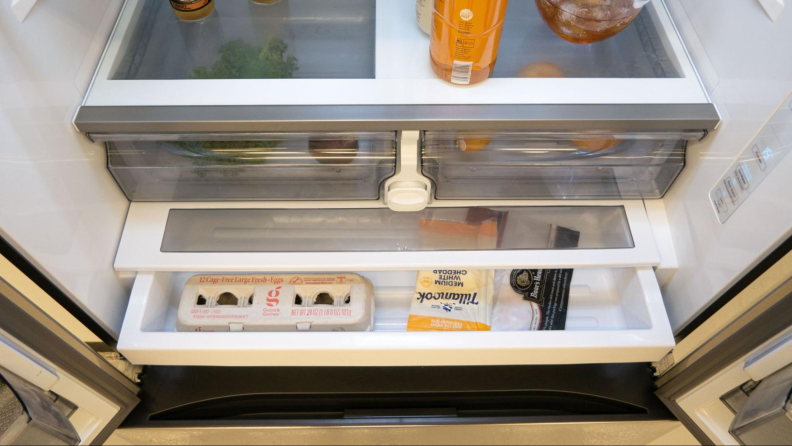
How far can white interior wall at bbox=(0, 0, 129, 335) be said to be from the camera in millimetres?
594

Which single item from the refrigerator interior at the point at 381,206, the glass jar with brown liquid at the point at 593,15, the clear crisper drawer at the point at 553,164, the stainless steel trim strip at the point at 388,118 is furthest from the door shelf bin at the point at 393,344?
the glass jar with brown liquid at the point at 593,15

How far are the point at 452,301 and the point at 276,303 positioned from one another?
30cm

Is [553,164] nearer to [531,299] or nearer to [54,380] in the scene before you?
[531,299]

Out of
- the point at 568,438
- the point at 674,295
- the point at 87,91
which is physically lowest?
the point at 568,438

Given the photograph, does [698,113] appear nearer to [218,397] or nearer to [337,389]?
[337,389]

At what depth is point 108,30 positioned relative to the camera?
0.80 m

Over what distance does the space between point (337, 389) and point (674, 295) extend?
2.01 feet

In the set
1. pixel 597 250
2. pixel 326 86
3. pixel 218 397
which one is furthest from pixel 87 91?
pixel 597 250

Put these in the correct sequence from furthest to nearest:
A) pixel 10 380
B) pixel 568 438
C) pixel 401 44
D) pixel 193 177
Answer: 1. pixel 568 438
2. pixel 193 177
3. pixel 401 44
4. pixel 10 380

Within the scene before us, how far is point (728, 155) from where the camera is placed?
2.30 ft

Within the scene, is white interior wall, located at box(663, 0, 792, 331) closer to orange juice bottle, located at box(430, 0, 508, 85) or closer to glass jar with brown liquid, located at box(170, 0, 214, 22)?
orange juice bottle, located at box(430, 0, 508, 85)

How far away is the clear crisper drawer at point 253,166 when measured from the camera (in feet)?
2.63

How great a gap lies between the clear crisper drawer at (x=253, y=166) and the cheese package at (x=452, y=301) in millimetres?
190

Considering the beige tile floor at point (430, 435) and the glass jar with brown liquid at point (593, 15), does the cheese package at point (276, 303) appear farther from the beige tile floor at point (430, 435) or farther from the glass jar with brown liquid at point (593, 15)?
the glass jar with brown liquid at point (593, 15)
